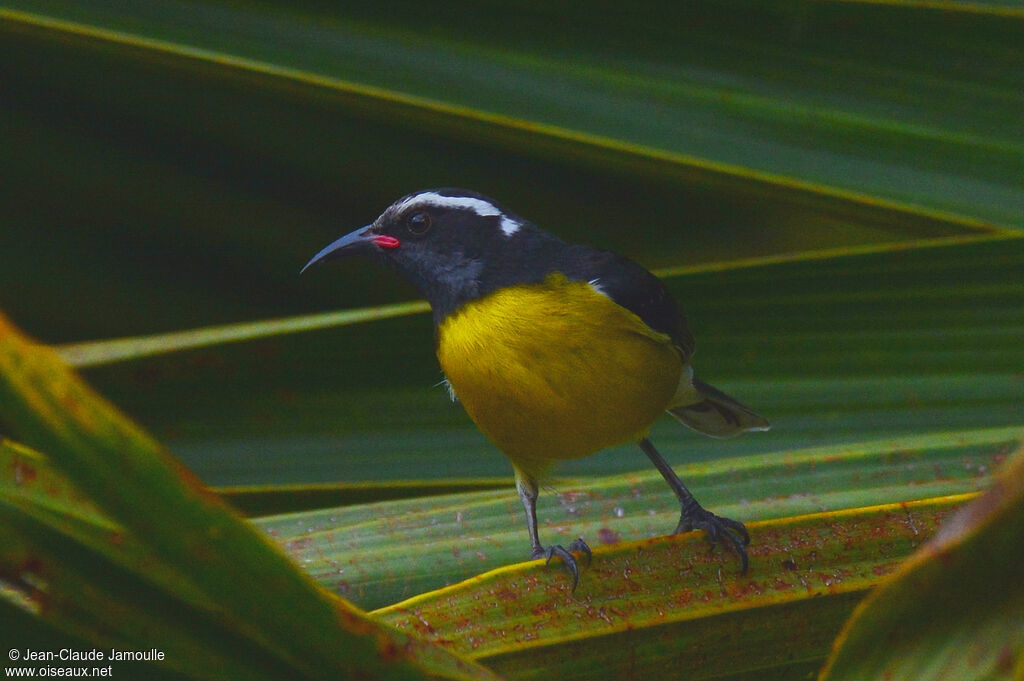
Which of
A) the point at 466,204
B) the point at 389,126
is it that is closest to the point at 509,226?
the point at 466,204

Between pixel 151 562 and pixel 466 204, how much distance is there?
1.37m

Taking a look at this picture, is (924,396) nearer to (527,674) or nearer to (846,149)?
(846,149)

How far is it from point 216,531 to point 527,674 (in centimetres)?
57

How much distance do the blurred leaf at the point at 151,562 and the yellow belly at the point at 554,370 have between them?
1003 mm

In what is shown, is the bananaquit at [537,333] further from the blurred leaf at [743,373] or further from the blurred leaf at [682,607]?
the blurred leaf at [682,607]

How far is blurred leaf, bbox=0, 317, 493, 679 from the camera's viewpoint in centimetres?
55

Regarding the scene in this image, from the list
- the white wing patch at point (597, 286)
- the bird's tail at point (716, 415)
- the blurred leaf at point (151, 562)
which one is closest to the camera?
the blurred leaf at point (151, 562)

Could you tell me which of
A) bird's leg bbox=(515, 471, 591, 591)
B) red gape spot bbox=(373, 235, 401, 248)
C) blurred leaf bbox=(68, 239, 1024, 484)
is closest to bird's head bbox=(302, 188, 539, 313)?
red gape spot bbox=(373, 235, 401, 248)

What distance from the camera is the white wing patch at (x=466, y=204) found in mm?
1935

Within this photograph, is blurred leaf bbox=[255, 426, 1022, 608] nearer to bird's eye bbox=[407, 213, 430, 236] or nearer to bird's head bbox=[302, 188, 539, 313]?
bird's head bbox=[302, 188, 539, 313]

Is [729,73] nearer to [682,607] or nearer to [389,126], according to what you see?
[389,126]

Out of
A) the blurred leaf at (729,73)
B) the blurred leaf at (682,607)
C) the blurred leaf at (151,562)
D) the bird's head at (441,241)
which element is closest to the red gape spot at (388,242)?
the bird's head at (441,241)

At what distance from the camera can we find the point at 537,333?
5.67 feet

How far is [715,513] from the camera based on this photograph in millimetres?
1707
